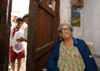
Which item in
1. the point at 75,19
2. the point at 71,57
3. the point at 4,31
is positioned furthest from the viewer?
the point at 75,19

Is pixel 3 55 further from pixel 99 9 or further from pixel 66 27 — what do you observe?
pixel 99 9

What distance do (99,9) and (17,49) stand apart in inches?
90.2

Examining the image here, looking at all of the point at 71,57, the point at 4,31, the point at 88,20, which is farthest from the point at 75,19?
the point at 4,31

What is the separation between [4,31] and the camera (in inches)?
31.4

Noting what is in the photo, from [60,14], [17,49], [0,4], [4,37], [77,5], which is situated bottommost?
[17,49]

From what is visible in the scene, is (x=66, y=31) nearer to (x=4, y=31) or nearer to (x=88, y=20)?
(x=4, y=31)

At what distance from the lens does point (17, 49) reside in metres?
2.07

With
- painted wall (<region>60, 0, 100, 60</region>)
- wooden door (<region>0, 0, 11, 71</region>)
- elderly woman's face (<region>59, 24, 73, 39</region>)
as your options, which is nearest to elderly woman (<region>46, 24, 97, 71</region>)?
elderly woman's face (<region>59, 24, 73, 39</region>)

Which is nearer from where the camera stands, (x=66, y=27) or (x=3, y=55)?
(x=3, y=55)

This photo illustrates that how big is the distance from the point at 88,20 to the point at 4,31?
222cm

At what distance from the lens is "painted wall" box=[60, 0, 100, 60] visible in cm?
203

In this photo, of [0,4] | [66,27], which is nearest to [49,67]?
[66,27]

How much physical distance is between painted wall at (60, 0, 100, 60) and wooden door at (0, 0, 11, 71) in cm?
159

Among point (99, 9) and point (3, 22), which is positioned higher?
point (99, 9)
